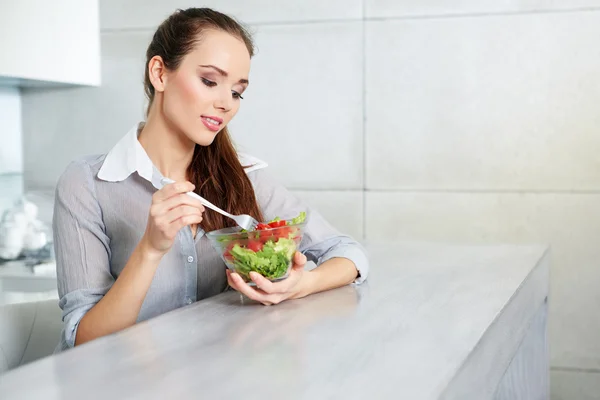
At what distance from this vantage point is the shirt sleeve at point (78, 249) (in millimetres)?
1335

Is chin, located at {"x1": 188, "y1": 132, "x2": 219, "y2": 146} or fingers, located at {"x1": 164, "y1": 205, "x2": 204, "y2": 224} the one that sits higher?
chin, located at {"x1": 188, "y1": 132, "x2": 219, "y2": 146}

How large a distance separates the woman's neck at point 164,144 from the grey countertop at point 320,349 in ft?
1.16

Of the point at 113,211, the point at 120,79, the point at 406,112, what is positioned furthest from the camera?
the point at 120,79

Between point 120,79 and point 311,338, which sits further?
point 120,79

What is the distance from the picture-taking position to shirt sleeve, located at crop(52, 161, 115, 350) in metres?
1.33

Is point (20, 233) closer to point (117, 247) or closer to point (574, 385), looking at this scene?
point (117, 247)

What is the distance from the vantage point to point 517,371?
5.08 feet

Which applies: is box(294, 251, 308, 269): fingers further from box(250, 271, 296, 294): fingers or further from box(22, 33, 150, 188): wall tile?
box(22, 33, 150, 188): wall tile

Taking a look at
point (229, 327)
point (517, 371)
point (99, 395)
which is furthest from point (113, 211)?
point (517, 371)

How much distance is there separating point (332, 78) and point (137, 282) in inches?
66.8

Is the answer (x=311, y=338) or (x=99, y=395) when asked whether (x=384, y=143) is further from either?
(x=99, y=395)

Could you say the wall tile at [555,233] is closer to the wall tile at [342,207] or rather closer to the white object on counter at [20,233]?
the wall tile at [342,207]

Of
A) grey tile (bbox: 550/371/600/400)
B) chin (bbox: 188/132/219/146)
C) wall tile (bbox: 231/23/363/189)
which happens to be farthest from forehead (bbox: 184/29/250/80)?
grey tile (bbox: 550/371/600/400)

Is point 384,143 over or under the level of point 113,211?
over
